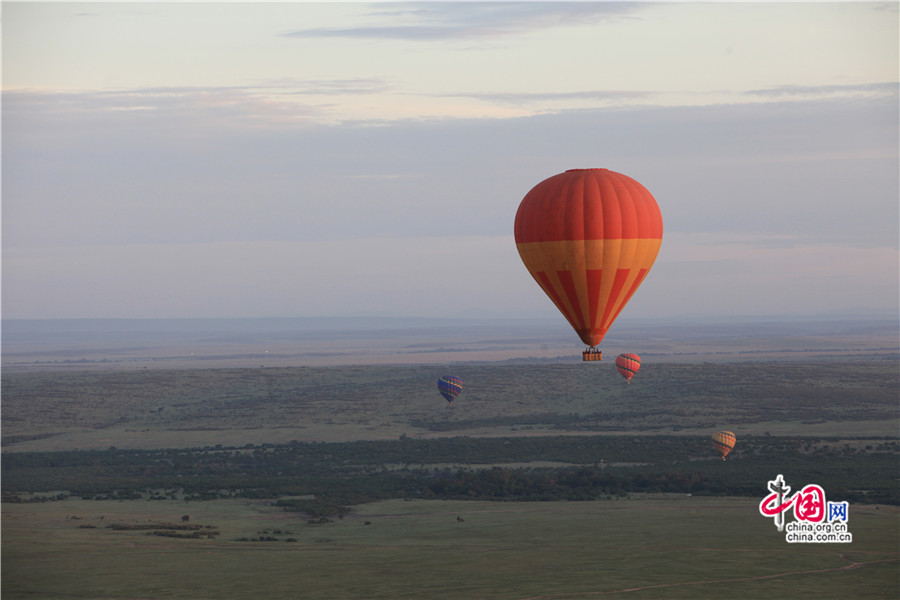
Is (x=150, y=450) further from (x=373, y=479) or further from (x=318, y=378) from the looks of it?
(x=318, y=378)

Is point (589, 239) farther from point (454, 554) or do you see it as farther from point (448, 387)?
point (448, 387)

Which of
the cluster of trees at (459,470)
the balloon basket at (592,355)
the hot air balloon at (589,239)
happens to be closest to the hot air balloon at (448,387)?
the cluster of trees at (459,470)

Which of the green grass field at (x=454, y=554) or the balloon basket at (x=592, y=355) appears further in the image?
the green grass field at (x=454, y=554)

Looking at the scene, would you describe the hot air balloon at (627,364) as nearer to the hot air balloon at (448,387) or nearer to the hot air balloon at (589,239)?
the hot air balloon at (448,387)

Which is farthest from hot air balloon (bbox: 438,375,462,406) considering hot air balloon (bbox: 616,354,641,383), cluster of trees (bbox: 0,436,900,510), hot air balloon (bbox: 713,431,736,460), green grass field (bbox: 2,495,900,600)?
green grass field (bbox: 2,495,900,600)

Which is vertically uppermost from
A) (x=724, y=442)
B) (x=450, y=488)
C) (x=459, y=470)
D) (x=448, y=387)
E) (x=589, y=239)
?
(x=589, y=239)

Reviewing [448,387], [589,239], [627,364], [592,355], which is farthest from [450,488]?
[589,239]

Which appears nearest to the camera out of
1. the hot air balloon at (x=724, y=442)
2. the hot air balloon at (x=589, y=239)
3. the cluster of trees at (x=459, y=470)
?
the hot air balloon at (x=589, y=239)
